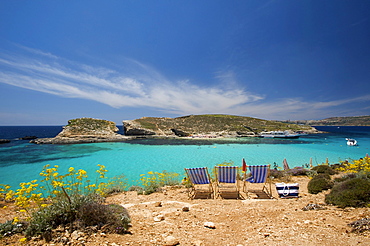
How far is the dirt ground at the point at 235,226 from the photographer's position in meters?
2.60

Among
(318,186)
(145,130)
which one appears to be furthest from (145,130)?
(318,186)

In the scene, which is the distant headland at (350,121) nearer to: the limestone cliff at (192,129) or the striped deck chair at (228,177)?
the limestone cliff at (192,129)

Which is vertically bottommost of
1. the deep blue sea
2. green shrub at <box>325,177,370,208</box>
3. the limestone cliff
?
the deep blue sea

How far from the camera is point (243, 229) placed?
10.4ft

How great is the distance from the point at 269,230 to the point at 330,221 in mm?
1279

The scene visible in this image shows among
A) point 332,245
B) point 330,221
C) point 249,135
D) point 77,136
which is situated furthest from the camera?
point 249,135

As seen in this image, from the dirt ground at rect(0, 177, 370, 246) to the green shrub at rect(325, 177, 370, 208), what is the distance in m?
0.23

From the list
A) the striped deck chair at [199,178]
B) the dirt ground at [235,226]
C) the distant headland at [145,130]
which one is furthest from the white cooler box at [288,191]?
the distant headland at [145,130]

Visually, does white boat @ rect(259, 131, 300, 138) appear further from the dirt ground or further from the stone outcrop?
the dirt ground

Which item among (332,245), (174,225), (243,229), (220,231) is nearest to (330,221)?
(332,245)

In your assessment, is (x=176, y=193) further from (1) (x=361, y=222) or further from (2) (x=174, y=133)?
(2) (x=174, y=133)

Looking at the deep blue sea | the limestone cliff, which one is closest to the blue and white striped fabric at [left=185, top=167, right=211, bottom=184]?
the deep blue sea

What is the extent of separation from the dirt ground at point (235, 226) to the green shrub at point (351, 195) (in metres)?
0.23

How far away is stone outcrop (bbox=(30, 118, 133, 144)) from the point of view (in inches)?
1399
